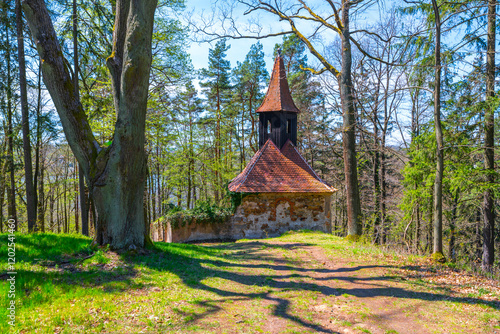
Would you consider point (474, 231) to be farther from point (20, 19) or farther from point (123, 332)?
point (20, 19)

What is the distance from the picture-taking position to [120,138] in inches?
223

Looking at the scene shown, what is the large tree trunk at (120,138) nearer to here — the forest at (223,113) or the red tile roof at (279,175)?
the forest at (223,113)

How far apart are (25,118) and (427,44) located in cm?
1438

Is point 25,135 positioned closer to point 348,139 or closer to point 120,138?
point 120,138

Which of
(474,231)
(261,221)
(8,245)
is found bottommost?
(474,231)

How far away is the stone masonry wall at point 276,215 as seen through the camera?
1399 centimetres

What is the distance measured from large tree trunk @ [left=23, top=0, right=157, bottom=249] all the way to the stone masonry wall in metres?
8.46

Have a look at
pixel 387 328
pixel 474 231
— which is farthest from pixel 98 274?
pixel 474 231

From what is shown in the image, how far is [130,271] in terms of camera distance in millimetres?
4934

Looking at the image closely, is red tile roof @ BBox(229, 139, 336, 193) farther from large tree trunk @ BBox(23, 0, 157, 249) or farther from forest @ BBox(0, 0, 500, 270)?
large tree trunk @ BBox(23, 0, 157, 249)

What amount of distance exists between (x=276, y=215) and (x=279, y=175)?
2.00 metres

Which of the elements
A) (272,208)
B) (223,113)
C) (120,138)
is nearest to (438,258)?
(120,138)

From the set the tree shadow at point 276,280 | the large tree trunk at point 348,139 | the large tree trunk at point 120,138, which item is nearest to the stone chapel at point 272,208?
the large tree trunk at point 348,139

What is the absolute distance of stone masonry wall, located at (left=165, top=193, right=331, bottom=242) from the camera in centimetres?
1399
